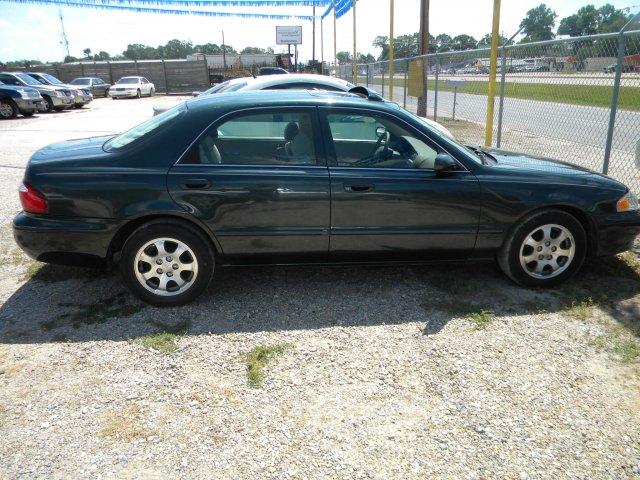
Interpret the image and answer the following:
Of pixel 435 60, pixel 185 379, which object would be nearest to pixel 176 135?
pixel 185 379

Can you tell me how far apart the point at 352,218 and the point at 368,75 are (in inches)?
620

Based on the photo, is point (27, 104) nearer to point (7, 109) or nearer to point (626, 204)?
point (7, 109)

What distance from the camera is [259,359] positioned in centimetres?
329

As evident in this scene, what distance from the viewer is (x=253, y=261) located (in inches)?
157

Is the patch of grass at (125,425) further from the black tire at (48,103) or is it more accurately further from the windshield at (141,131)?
the black tire at (48,103)

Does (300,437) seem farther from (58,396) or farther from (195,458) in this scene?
(58,396)

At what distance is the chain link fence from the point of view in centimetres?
584

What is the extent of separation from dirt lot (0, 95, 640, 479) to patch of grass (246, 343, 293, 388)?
0.04 ft

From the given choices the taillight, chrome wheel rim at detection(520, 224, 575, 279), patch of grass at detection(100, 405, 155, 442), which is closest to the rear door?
the taillight

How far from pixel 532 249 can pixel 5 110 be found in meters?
20.1

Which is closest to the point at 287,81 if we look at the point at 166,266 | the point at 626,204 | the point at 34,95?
the point at 166,266

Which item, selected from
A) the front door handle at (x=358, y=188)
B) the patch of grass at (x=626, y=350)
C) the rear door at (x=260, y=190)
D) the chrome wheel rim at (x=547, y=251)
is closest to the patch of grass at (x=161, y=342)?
the rear door at (x=260, y=190)

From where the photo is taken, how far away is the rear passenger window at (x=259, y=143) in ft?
12.6

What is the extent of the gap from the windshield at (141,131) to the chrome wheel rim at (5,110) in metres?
17.7
